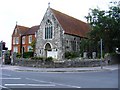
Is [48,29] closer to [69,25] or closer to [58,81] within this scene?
[69,25]

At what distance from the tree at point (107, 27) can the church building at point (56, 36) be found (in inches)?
320

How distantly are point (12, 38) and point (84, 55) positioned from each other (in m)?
32.3

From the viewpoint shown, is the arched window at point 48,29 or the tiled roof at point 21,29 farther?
the tiled roof at point 21,29

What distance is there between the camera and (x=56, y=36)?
5172 cm

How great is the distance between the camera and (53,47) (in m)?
52.1

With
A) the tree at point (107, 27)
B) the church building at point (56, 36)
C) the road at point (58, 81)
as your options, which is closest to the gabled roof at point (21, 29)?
the church building at point (56, 36)

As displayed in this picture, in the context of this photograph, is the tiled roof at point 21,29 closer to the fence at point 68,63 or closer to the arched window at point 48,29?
the arched window at point 48,29

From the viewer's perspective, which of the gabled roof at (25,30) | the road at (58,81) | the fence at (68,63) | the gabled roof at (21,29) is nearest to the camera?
the road at (58,81)

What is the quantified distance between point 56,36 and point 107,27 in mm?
13088

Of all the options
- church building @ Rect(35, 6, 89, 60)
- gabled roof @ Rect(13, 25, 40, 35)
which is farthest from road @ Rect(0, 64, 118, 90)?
gabled roof @ Rect(13, 25, 40, 35)

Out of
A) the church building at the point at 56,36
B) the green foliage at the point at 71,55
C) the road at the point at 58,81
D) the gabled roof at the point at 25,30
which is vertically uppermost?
the gabled roof at the point at 25,30

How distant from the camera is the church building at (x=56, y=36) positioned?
167 feet

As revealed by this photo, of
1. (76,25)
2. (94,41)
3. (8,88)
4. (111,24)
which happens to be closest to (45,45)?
(76,25)

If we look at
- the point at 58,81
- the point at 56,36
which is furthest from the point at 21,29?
the point at 58,81
